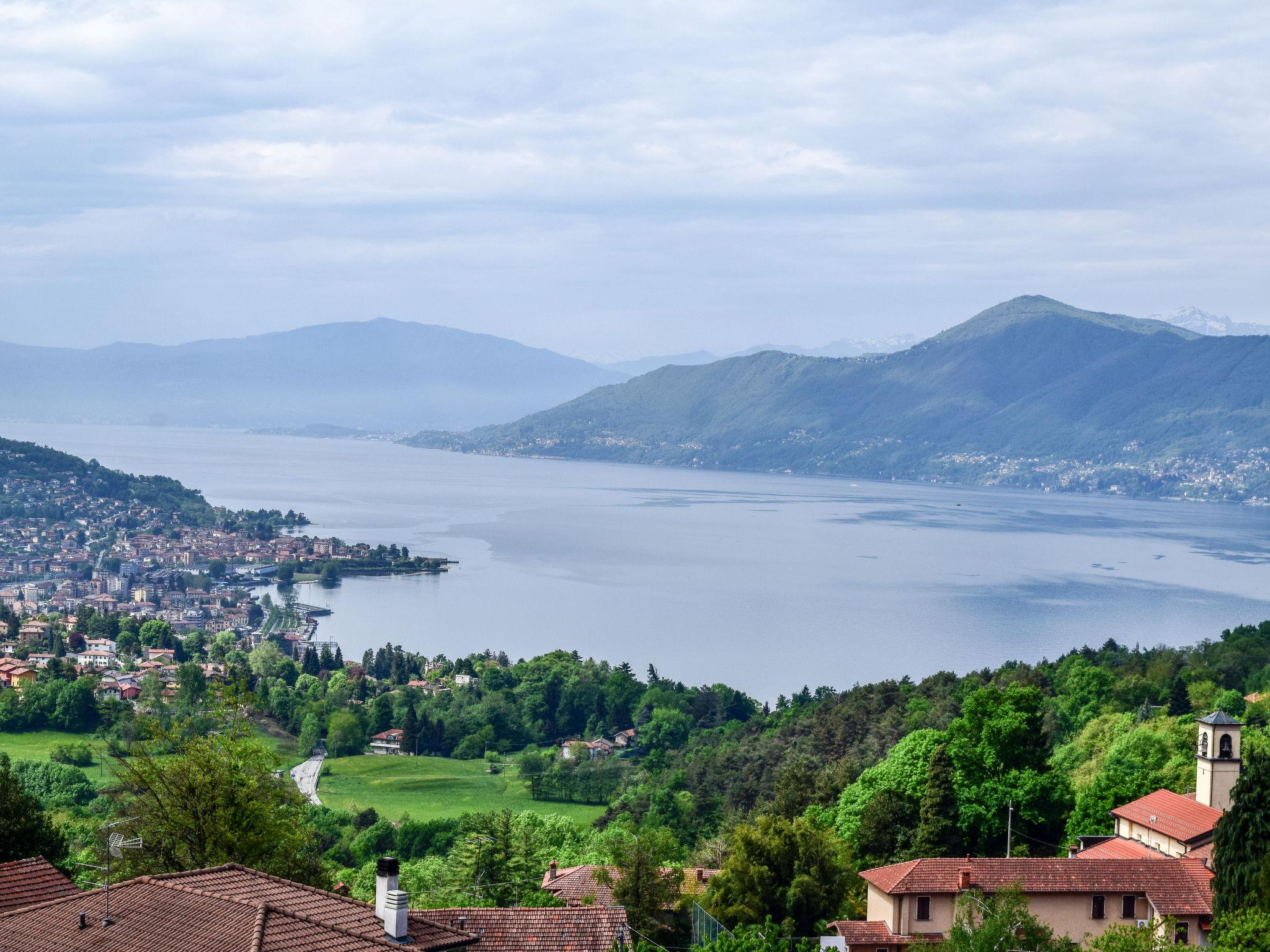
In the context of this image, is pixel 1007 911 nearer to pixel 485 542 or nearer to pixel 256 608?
pixel 256 608

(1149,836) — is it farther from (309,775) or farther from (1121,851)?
(309,775)

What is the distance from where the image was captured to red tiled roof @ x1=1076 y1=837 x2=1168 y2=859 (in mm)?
16984

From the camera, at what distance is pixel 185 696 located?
146 ft

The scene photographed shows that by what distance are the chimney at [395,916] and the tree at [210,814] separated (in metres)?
6.03

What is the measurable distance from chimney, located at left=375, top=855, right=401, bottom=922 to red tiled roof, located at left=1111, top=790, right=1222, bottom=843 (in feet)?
37.0

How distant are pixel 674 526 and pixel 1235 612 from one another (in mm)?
53129

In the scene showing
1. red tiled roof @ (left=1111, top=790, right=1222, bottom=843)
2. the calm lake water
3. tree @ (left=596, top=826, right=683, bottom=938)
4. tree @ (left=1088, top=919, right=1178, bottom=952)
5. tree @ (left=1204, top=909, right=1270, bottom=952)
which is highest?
tree @ (left=1204, top=909, right=1270, bottom=952)

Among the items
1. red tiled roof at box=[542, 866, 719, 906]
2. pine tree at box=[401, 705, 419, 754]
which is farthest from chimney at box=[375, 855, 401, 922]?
pine tree at box=[401, 705, 419, 754]

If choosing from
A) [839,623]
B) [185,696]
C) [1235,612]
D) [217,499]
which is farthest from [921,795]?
[217,499]

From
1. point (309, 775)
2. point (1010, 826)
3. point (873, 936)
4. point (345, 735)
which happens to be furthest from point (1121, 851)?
point (345, 735)

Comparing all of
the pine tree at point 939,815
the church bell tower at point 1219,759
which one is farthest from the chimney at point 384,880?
the church bell tower at point 1219,759

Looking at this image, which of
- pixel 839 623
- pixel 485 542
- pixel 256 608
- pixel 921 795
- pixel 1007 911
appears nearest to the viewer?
pixel 1007 911

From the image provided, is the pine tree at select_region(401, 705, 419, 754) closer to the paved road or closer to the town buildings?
the paved road

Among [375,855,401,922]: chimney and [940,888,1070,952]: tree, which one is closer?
[375,855,401,922]: chimney
